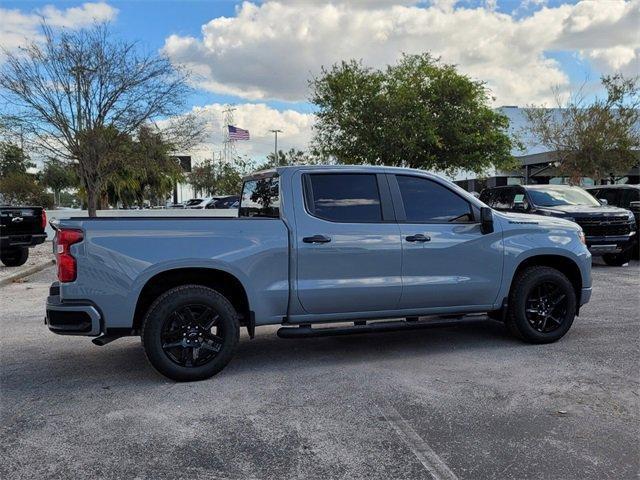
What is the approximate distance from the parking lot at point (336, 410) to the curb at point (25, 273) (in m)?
4.67

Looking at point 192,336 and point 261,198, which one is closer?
point 192,336

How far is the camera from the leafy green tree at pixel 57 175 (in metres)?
18.5

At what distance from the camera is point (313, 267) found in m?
5.07

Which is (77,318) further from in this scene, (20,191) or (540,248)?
(20,191)

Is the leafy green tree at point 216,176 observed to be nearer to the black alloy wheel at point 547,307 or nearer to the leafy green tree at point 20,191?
the leafy green tree at point 20,191

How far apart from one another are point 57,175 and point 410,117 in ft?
86.4

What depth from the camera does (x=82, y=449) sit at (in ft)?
11.8

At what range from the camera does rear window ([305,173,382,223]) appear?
17.3ft

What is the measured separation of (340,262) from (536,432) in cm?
213

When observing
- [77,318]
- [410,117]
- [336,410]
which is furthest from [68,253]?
[410,117]

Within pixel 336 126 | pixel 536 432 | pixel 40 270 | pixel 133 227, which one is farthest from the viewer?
pixel 336 126

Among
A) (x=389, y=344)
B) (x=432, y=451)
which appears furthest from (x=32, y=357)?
(x=432, y=451)

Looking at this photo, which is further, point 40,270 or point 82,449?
point 40,270

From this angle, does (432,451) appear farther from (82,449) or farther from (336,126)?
(336,126)
